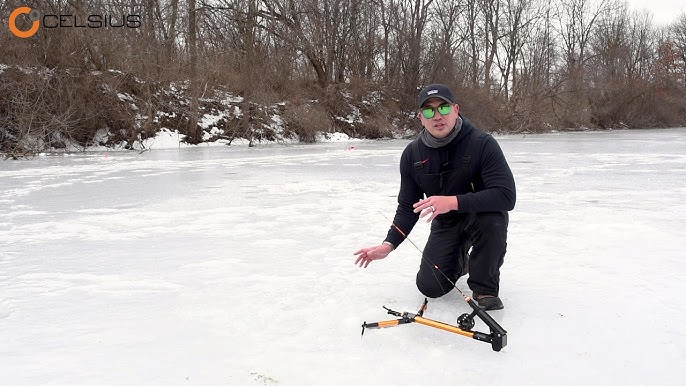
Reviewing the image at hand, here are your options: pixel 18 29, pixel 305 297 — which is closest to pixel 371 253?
pixel 305 297

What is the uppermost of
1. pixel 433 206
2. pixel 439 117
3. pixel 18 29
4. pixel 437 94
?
pixel 18 29

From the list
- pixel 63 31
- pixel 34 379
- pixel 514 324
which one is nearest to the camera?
pixel 34 379

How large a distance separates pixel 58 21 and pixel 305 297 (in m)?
16.4

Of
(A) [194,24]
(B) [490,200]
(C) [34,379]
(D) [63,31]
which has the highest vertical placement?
(A) [194,24]

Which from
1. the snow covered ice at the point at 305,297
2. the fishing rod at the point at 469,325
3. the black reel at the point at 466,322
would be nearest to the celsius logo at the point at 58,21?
the snow covered ice at the point at 305,297

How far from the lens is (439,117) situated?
8.24 ft

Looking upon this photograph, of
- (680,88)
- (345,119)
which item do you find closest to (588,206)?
(345,119)

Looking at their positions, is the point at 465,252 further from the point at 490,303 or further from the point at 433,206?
the point at 433,206

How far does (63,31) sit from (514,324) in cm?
1681

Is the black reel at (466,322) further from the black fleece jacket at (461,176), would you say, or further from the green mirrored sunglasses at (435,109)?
the green mirrored sunglasses at (435,109)

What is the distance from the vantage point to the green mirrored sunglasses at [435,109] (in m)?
2.47

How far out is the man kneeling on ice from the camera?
245 centimetres

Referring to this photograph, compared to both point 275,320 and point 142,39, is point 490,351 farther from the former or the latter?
point 142,39

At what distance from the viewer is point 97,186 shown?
7.04 metres
